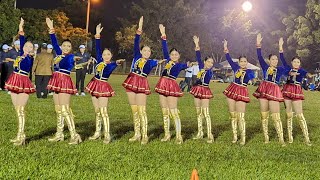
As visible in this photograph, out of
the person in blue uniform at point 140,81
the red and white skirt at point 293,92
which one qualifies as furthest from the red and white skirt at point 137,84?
the red and white skirt at point 293,92

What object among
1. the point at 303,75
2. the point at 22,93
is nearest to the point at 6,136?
the point at 22,93

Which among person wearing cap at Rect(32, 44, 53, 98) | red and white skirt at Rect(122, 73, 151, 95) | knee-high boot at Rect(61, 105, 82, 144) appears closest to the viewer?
knee-high boot at Rect(61, 105, 82, 144)

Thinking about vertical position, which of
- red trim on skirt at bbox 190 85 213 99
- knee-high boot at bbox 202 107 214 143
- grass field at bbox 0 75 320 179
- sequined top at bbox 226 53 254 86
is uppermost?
sequined top at bbox 226 53 254 86

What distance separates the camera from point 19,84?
1041cm

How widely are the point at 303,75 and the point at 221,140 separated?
279 cm

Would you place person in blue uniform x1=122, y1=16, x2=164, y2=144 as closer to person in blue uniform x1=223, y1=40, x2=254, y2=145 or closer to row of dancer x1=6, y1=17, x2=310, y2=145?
row of dancer x1=6, y1=17, x2=310, y2=145

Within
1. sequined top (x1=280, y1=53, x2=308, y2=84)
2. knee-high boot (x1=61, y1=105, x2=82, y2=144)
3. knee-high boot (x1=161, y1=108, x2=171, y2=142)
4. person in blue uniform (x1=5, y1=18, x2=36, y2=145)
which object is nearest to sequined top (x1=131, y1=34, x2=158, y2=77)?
knee-high boot (x1=161, y1=108, x2=171, y2=142)

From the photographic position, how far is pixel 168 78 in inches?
472

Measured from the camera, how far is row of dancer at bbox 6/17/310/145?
1060 cm

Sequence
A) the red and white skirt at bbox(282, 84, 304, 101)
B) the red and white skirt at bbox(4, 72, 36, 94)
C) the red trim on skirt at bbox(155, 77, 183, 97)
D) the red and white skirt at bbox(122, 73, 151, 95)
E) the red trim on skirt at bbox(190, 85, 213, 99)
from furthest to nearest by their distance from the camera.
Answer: the red and white skirt at bbox(282, 84, 304, 101) → the red trim on skirt at bbox(190, 85, 213, 99) → the red trim on skirt at bbox(155, 77, 183, 97) → the red and white skirt at bbox(122, 73, 151, 95) → the red and white skirt at bbox(4, 72, 36, 94)

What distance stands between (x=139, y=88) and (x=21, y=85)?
2739mm

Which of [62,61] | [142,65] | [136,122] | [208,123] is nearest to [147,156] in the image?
[136,122]

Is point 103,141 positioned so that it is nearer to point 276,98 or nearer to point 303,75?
point 276,98

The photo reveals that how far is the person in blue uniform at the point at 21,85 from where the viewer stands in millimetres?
10406
